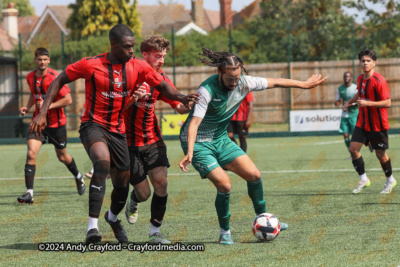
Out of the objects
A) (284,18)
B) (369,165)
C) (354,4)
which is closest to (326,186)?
(369,165)

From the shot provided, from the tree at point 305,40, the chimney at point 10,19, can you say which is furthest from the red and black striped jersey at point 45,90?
the chimney at point 10,19

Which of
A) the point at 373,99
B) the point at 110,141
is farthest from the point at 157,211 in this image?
the point at 373,99

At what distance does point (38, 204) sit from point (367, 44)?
22283 mm

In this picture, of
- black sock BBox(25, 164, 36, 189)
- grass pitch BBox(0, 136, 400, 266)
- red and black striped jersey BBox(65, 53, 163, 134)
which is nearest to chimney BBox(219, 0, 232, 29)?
grass pitch BBox(0, 136, 400, 266)

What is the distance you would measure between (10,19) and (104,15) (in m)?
7.58

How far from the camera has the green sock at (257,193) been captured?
6.34m

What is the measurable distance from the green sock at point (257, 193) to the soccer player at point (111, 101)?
1055 mm

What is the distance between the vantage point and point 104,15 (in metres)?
34.9

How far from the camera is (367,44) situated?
2878cm

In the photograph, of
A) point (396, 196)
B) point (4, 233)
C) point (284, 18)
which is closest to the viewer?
point (4, 233)

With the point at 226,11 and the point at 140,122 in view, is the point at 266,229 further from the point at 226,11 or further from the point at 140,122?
the point at 226,11

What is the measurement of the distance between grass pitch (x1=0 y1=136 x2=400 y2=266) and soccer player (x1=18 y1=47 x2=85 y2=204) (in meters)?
0.52

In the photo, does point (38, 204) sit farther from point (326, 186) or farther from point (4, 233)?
point (326, 186)

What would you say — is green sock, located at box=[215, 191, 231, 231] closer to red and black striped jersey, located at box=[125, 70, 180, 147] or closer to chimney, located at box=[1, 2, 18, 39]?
red and black striped jersey, located at box=[125, 70, 180, 147]
